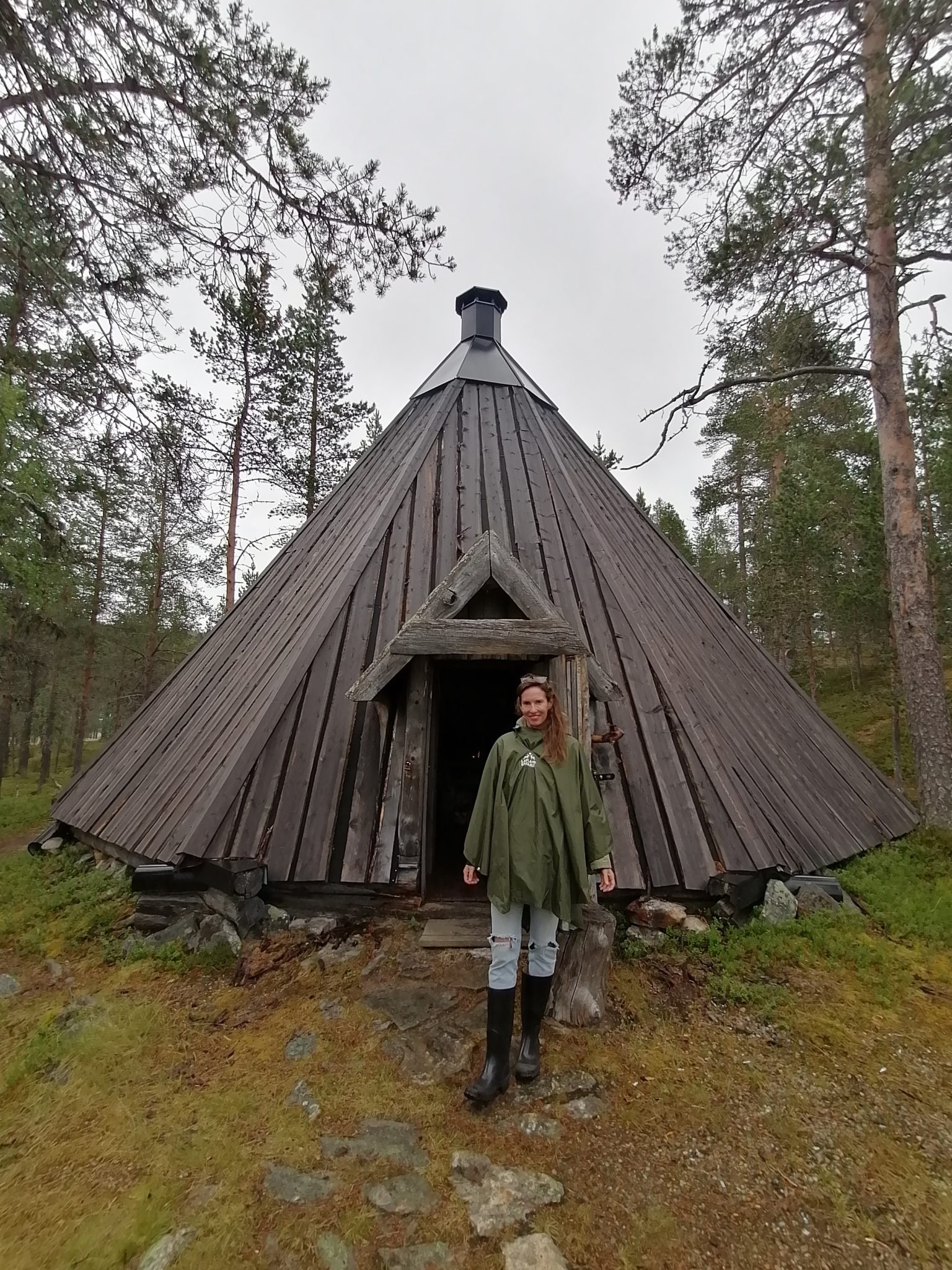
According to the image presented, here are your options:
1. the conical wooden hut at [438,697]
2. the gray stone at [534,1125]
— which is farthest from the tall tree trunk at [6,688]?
the gray stone at [534,1125]

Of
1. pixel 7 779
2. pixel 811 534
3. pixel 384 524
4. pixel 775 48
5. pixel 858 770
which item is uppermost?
pixel 775 48

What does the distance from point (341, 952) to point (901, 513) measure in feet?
27.8

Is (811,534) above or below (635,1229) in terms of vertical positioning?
above

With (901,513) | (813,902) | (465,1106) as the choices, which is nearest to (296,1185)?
(465,1106)

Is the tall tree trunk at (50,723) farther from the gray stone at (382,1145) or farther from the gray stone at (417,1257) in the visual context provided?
the gray stone at (417,1257)

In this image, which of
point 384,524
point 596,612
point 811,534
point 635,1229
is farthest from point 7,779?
point 811,534

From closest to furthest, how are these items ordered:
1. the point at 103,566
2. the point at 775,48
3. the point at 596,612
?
the point at 596,612
the point at 775,48
the point at 103,566

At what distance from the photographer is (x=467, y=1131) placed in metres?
2.77

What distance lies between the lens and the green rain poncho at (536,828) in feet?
10.1

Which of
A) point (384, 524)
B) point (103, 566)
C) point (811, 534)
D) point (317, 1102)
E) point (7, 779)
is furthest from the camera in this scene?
point (7, 779)

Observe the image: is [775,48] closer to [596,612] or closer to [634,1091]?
[596,612]

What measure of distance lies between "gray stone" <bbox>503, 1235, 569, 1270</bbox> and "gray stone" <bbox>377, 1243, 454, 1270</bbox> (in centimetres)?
22

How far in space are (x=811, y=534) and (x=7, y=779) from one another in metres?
29.2

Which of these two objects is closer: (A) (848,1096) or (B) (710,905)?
(A) (848,1096)
